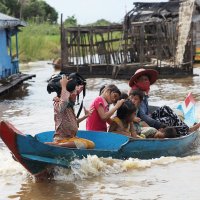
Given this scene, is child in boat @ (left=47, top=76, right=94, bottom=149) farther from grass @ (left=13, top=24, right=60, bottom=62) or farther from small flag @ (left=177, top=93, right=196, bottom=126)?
grass @ (left=13, top=24, right=60, bottom=62)

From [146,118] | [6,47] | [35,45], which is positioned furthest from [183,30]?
[35,45]

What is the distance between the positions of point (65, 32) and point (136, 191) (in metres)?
15.5

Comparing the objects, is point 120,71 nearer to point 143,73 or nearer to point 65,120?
point 143,73

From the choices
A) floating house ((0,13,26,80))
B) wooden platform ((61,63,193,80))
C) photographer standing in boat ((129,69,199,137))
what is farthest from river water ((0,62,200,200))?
wooden platform ((61,63,193,80))

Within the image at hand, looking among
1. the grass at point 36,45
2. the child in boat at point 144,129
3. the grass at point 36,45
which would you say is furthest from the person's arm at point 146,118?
the grass at point 36,45

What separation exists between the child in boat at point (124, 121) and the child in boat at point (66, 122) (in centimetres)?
86

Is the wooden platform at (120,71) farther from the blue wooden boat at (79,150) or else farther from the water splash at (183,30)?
the blue wooden boat at (79,150)

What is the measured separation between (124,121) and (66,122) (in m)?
1.20

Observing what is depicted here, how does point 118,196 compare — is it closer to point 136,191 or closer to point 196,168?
point 136,191

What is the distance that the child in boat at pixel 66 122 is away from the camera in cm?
749

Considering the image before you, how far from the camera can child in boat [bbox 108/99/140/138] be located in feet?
27.3

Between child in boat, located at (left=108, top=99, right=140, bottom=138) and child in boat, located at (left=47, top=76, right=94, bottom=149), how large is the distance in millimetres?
863

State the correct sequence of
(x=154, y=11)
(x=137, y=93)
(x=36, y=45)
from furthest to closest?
(x=36, y=45) → (x=154, y=11) → (x=137, y=93)

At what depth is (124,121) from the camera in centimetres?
855
